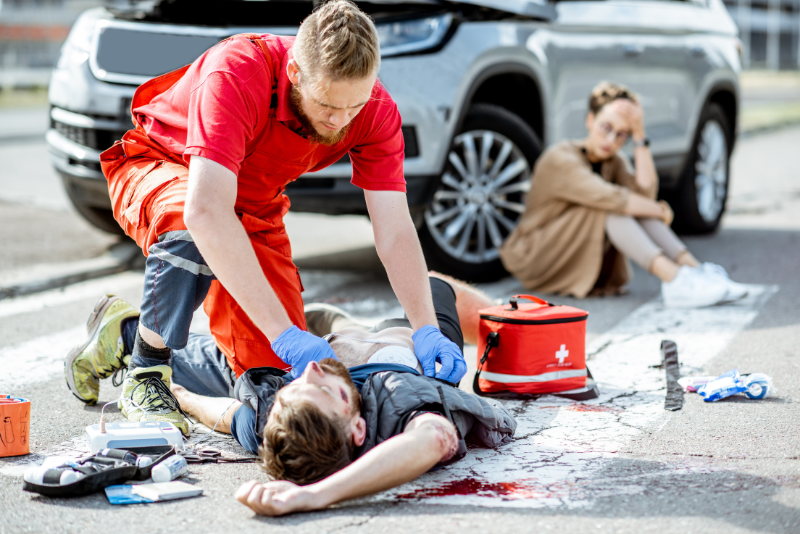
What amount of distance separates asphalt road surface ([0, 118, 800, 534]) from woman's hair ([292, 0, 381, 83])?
49.1 inches

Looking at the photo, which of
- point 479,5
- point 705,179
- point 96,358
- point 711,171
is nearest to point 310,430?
point 96,358

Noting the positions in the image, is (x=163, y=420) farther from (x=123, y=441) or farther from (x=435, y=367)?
(x=435, y=367)

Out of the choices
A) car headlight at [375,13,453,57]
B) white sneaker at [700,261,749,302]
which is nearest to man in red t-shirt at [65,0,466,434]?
car headlight at [375,13,453,57]

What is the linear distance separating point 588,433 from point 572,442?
4.6 inches

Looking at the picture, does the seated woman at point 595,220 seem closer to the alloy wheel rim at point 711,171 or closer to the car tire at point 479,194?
the car tire at point 479,194

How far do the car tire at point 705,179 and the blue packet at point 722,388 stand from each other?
408 cm

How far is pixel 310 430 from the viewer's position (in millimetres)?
2727

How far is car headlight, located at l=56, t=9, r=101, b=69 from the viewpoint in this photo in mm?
5562

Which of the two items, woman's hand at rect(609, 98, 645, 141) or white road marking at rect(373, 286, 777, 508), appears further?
woman's hand at rect(609, 98, 645, 141)

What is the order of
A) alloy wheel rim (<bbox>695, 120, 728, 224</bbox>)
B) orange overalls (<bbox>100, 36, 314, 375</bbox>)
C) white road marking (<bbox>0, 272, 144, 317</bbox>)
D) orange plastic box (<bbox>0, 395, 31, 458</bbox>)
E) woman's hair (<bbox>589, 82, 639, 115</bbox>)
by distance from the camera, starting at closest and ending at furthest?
orange plastic box (<bbox>0, 395, 31, 458</bbox>)
orange overalls (<bbox>100, 36, 314, 375</bbox>)
white road marking (<bbox>0, 272, 144, 317</bbox>)
woman's hair (<bbox>589, 82, 639, 115</bbox>)
alloy wheel rim (<bbox>695, 120, 728, 224</bbox>)

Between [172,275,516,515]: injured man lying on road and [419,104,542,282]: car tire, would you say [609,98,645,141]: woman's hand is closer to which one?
[419,104,542,282]: car tire

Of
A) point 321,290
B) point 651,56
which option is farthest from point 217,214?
point 651,56

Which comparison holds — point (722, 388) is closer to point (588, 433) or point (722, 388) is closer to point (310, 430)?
point (588, 433)

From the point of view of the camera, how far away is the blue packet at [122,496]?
2.74m
